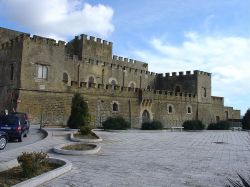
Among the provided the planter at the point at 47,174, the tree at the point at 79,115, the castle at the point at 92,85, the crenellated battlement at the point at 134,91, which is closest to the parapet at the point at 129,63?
the castle at the point at 92,85

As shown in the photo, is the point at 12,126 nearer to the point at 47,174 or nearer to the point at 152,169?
the point at 152,169

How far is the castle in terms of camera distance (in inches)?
1087

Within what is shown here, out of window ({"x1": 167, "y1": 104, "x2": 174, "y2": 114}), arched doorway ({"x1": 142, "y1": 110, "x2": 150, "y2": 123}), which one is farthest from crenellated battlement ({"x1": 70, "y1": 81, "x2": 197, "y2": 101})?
arched doorway ({"x1": 142, "y1": 110, "x2": 150, "y2": 123})

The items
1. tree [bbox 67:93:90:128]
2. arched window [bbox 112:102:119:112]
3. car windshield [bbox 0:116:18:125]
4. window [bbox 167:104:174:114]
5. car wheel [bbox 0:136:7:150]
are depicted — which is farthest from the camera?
window [bbox 167:104:174:114]

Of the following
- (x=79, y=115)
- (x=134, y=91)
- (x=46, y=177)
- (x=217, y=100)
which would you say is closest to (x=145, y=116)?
(x=134, y=91)

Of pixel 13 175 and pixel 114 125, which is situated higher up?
pixel 114 125

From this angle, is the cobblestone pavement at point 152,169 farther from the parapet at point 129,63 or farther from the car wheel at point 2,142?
the parapet at point 129,63

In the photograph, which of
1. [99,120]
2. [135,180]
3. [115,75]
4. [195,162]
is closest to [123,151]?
[195,162]

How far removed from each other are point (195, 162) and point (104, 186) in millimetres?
4352

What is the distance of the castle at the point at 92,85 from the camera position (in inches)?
1087

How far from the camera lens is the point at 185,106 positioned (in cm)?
4247

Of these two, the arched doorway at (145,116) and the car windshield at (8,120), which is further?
the arched doorway at (145,116)

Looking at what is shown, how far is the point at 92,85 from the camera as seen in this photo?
3219 cm

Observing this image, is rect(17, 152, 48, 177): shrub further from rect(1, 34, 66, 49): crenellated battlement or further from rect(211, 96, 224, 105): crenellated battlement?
rect(211, 96, 224, 105): crenellated battlement
